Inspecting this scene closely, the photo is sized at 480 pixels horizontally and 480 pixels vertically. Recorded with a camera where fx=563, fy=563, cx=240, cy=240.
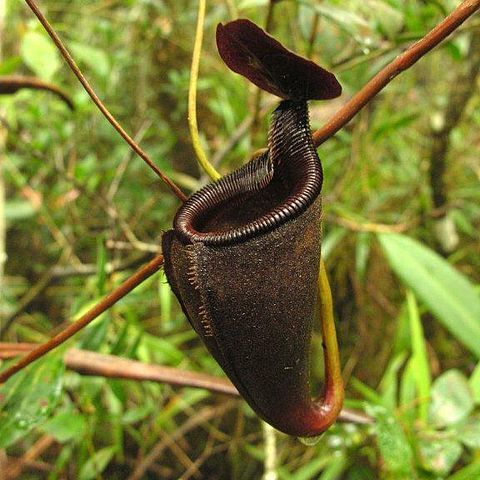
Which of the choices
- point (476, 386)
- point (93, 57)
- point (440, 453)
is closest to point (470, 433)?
point (440, 453)

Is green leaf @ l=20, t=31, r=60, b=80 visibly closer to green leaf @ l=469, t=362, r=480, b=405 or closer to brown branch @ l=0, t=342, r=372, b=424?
brown branch @ l=0, t=342, r=372, b=424

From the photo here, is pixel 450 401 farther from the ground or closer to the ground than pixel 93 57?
closer to the ground

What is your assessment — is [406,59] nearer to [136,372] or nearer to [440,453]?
[136,372]

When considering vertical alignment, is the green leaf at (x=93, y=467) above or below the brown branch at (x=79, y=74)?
→ below

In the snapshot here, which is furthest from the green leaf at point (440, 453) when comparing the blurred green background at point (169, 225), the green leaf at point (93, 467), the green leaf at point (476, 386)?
the green leaf at point (93, 467)

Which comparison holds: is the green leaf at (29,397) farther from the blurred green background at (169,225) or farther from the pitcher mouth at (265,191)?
the pitcher mouth at (265,191)

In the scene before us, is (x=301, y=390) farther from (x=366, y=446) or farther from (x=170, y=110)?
(x=170, y=110)

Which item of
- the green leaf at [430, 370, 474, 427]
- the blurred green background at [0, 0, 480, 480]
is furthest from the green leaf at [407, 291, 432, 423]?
the green leaf at [430, 370, 474, 427]
